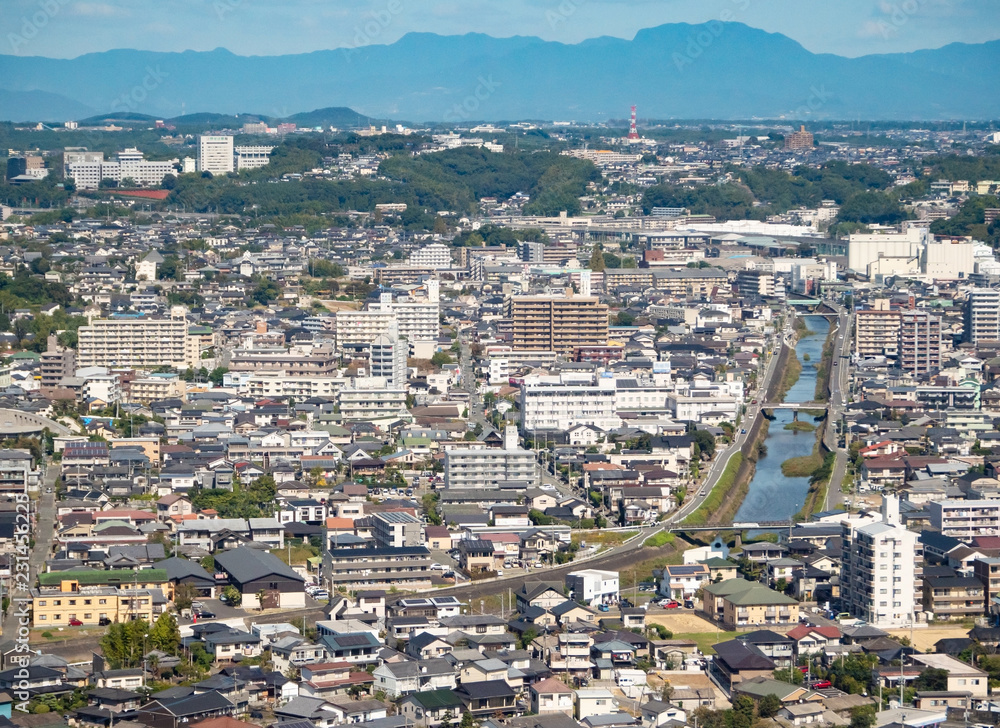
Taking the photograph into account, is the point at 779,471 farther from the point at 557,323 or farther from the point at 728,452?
the point at 557,323

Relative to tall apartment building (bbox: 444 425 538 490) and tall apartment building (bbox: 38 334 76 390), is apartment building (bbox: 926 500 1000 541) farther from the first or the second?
tall apartment building (bbox: 38 334 76 390)

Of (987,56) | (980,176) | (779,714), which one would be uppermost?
(987,56)

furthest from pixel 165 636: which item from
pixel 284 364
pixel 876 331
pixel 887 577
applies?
pixel 876 331

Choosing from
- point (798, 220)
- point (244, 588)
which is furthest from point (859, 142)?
point (244, 588)

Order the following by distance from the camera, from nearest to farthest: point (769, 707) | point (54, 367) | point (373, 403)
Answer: point (769, 707) → point (373, 403) → point (54, 367)

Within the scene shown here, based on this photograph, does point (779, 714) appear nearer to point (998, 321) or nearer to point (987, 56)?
point (998, 321)

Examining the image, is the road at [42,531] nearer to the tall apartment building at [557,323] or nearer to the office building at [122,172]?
the tall apartment building at [557,323]
